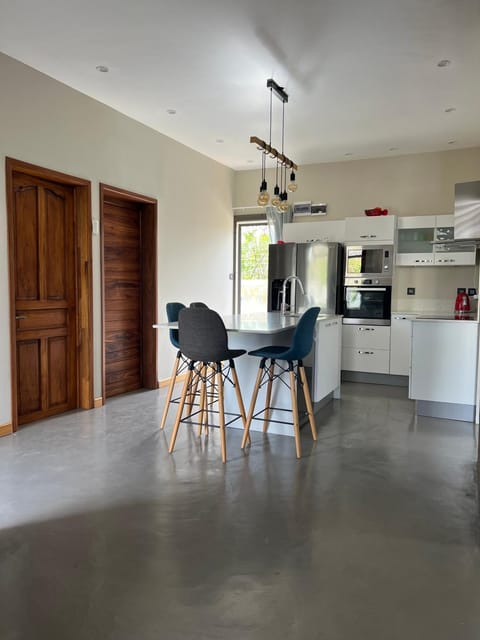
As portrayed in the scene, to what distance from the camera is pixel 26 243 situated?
401 centimetres

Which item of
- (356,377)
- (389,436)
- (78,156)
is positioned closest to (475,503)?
(389,436)

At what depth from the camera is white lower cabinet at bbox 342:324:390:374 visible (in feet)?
19.1

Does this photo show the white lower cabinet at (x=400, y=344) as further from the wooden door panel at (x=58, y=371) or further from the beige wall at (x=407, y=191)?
the wooden door panel at (x=58, y=371)

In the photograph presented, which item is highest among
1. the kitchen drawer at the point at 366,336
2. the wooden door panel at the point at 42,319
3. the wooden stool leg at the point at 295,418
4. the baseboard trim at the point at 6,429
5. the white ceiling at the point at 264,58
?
the white ceiling at the point at 264,58

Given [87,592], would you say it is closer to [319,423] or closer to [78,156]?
[319,423]

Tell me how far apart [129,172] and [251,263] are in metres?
2.86

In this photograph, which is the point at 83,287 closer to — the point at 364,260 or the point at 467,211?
the point at 364,260

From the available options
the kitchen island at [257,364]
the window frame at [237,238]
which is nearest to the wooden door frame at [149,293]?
the kitchen island at [257,364]

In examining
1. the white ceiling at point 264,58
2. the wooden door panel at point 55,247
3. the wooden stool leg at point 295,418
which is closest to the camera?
the white ceiling at point 264,58

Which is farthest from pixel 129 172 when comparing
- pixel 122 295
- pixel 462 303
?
pixel 462 303

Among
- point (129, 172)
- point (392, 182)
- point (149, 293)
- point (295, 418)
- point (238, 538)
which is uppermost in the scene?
point (392, 182)

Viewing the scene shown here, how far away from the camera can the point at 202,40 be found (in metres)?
3.27

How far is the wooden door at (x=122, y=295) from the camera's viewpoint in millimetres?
5043

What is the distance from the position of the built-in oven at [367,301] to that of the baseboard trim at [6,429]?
13.3ft
